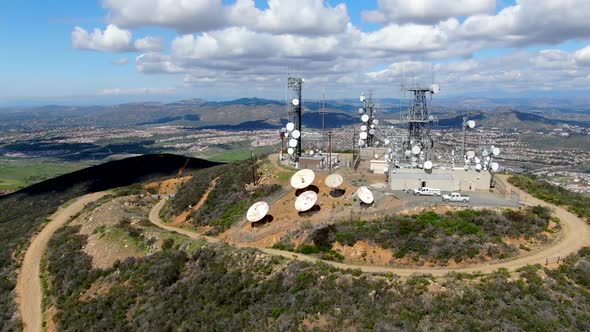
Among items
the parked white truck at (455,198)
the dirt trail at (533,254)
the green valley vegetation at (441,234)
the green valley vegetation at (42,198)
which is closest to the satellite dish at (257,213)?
the dirt trail at (533,254)

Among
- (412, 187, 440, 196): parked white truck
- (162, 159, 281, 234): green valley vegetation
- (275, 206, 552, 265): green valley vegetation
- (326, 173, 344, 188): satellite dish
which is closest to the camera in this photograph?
(275, 206, 552, 265): green valley vegetation

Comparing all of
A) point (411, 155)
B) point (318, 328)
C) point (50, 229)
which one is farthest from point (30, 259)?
point (411, 155)

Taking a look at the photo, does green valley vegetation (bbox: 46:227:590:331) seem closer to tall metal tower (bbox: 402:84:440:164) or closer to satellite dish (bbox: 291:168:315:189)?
satellite dish (bbox: 291:168:315:189)

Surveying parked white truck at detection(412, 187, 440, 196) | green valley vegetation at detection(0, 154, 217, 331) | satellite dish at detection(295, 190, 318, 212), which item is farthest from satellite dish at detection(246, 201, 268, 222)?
green valley vegetation at detection(0, 154, 217, 331)

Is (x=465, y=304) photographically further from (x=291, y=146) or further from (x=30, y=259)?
(x=30, y=259)

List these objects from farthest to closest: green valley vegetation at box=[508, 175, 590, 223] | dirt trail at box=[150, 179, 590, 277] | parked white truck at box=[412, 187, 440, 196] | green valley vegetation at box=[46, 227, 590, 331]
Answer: parked white truck at box=[412, 187, 440, 196], green valley vegetation at box=[508, 175, 590, 223], dirt trail at box=[150, 179, 590, 277], green valley vegetation at box=[46, 227, 590, 331]

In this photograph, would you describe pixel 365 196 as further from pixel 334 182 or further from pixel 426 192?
pixel 426 192

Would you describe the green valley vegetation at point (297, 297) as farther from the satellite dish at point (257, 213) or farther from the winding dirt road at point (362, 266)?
the satellite dish at point (257, 213)
